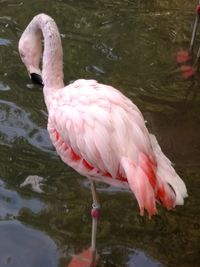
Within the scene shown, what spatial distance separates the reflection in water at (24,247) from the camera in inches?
126

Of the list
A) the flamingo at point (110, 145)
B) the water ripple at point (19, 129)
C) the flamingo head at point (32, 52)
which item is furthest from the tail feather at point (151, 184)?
the water ripple at point (19, 129)

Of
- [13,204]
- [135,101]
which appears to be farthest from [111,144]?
[135,101]

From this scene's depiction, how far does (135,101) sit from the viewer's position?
4738mm

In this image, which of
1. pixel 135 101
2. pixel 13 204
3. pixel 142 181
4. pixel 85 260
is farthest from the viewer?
pixel 135 101

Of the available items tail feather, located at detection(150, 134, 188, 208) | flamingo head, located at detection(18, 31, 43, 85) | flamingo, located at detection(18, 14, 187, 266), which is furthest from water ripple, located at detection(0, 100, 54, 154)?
tail feather, located at detection(150, 134, 188, 208)

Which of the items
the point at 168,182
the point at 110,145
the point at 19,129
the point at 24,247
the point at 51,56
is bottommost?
the point at 24,247

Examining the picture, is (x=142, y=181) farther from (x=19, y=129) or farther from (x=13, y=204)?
(x=19, y=129)

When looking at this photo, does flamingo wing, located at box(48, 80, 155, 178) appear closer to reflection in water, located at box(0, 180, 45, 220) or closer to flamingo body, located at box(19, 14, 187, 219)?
flamingo body, located at box(19, 14, 187, 219)

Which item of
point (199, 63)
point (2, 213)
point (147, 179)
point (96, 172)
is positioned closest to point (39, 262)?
point (2, 213)

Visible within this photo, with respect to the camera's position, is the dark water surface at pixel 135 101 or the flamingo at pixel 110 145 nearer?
the flamingo at pixel 110 145

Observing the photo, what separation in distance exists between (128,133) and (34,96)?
6.84 feet

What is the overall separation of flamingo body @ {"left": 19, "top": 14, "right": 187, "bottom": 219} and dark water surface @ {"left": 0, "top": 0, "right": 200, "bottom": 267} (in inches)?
24.4

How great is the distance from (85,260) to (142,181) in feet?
2.80

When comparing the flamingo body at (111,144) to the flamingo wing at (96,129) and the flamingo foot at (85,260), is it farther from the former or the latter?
the flamingo foot at (85,260)
